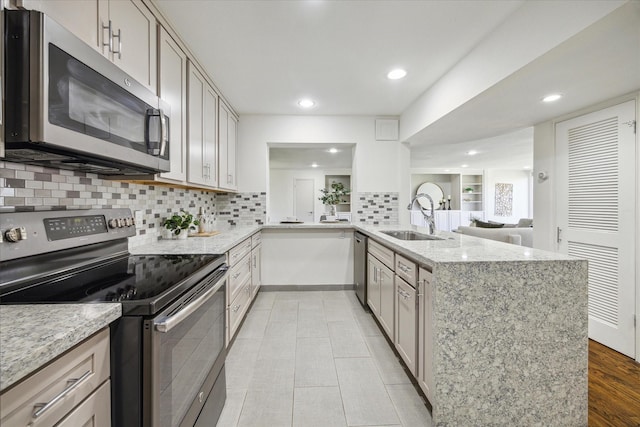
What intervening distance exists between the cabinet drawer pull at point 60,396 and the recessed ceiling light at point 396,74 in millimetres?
2742

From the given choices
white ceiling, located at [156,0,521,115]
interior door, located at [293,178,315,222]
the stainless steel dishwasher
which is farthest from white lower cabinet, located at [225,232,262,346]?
interior door, located at [293,178,315,222]

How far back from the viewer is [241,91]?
9.70ft

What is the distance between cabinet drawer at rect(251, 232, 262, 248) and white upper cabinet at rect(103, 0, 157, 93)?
1.79m

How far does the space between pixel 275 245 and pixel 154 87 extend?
7.82 feet

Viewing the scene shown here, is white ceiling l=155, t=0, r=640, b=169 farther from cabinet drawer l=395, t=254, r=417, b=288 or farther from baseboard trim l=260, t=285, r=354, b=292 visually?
baseboard trim l=260, t=285, r=354, b=292

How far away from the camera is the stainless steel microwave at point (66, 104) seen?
834 millimetres

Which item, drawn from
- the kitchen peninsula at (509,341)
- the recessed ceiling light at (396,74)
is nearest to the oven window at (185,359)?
the kitchen peninsula at (509,341)

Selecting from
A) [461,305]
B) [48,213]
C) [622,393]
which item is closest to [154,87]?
[48,213]

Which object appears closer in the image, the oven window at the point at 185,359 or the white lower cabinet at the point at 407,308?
the oven window at the point at 185,359

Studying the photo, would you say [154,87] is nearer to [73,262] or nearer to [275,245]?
[73,262]

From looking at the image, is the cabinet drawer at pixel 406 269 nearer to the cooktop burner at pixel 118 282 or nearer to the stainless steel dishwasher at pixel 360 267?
the stainless steel dishwasher at pixel 360 267

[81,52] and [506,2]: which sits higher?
[506,2]

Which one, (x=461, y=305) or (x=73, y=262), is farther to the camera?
(x=461, y=305)

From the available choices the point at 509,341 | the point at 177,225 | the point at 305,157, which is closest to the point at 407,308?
the point at 509,341
